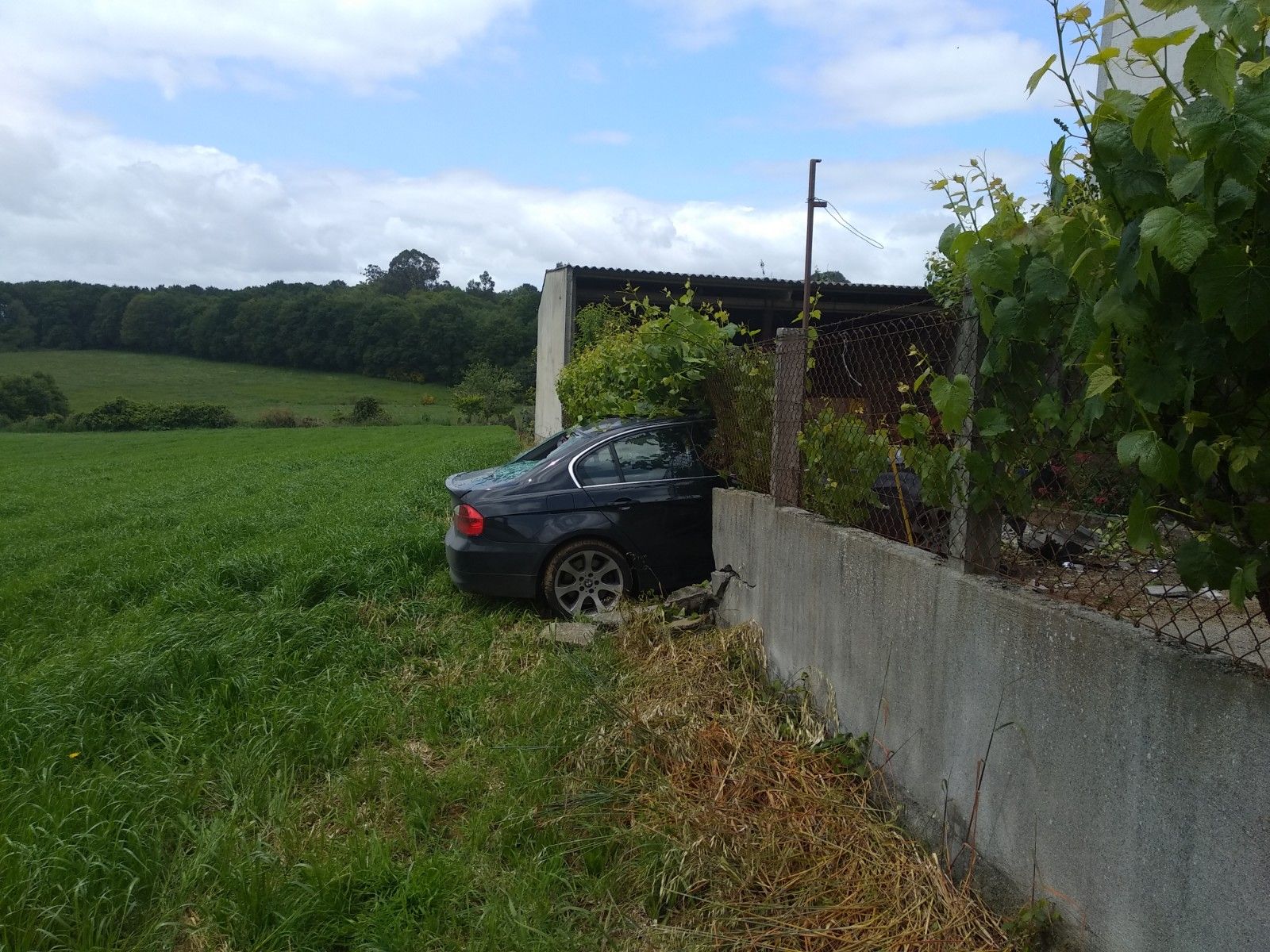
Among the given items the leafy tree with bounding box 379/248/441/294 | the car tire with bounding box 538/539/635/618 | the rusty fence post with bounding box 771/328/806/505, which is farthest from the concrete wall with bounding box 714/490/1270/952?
the leafy tree with bounding box 379/248/441/294

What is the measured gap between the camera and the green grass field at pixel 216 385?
6325 cm

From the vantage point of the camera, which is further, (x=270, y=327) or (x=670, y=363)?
(x=270, y=327)

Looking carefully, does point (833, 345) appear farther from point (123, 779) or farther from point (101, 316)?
point (101, 316)

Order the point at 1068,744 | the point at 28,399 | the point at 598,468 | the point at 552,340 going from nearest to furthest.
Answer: the point at 1068,744
the point at 598,468
the point at 552,340
the point at 28,399

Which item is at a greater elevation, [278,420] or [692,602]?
[692,602]

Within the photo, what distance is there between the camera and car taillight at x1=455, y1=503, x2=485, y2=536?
22.8ft

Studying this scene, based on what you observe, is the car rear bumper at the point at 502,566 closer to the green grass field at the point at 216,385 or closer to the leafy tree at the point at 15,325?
the green grass field at the point at 216,385

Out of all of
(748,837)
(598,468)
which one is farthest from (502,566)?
(748,837)

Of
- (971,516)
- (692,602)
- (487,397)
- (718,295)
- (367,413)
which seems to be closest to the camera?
(971,516)

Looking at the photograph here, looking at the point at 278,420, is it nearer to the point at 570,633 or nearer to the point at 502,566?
the point at 502,566

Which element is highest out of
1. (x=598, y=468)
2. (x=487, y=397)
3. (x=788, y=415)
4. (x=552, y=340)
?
(x=552, y=340)

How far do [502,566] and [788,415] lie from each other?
265 centimetres

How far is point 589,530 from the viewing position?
6.93 m

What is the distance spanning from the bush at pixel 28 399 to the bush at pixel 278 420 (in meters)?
12.3
